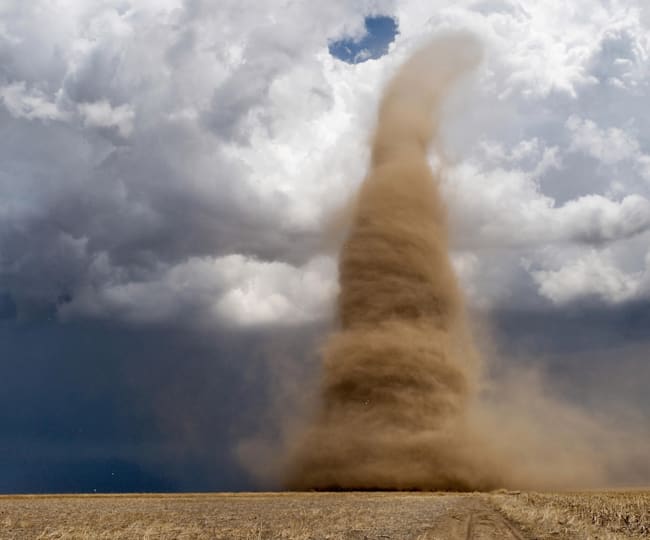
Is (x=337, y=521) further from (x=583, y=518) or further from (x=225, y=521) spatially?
(x=583, y=518)

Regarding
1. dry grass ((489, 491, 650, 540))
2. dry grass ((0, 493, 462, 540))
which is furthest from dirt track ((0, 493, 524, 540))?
dry grass ((489, 491, 650, 540))

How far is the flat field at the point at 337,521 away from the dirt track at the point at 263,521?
0.04m

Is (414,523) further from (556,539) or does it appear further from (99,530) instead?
(99,530)

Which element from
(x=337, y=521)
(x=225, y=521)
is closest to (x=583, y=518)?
(x=337, y=521)

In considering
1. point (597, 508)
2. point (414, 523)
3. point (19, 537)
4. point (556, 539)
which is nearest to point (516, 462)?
point (597, 508)

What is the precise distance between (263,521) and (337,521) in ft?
11.2

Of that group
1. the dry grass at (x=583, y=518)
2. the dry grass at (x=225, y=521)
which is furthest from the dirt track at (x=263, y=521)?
the dry grass at (x=583, y=518)

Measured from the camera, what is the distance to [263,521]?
3466cm

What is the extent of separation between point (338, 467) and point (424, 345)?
14032 mm

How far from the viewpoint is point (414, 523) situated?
111 feet

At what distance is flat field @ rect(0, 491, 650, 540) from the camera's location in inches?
1139

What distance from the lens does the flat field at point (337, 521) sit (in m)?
28.9

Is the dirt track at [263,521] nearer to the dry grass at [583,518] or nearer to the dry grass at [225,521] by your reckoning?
Answer: the dry grass at [225,521]

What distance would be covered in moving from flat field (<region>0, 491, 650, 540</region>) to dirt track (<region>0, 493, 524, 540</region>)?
39 mm
